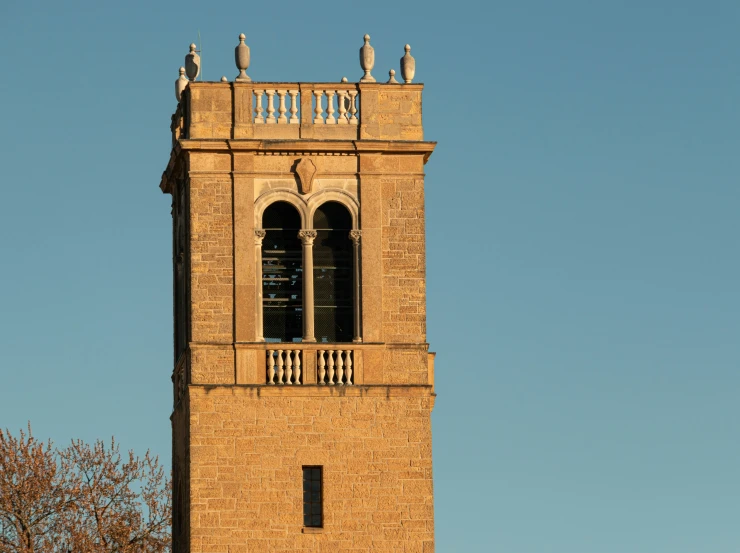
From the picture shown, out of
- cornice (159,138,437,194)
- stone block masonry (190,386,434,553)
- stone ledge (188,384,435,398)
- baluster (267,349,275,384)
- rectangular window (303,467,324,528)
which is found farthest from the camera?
cornice (159,138,437,194)

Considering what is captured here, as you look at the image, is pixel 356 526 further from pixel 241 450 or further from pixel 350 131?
pixel 350 131

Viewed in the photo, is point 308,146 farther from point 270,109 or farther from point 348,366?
point 348,366

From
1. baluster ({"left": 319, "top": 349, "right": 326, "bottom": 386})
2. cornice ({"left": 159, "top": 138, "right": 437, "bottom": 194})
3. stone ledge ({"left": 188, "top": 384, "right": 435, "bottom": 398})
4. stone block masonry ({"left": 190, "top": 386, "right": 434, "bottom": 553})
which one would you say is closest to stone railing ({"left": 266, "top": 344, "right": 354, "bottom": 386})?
baluster ({"left": 319, "top": 349, "right": 326, "bottom": 386})

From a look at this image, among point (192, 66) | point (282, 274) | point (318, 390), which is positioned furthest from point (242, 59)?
point (318, 390)

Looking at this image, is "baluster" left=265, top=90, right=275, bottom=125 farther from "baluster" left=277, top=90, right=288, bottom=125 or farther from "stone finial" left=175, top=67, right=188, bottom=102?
"stone finial" left=175, top=67, right=188, bottom=102

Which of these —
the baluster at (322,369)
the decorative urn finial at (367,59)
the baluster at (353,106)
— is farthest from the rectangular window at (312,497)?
the decorative urn finial at (367,59)

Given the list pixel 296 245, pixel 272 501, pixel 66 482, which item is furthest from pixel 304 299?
pixel 66 482

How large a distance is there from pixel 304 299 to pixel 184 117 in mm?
4626

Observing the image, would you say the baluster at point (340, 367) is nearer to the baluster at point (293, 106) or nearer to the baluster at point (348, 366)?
the baluster at point (348, 366)

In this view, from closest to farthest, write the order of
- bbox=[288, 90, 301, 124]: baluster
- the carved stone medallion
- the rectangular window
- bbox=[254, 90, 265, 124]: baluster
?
the rectangular window → the carved stone medallion → bbox=[254, 90, 265, 124]: baluster → bbox=[288, 90, 301, 124]: baluster

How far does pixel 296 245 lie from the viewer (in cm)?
4603

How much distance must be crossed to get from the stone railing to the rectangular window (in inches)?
67.8

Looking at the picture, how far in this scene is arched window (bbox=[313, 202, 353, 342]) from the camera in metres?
45.8

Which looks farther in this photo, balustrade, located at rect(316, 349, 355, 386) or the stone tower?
balustrade, located at rect(316, 349, 355, 386)
